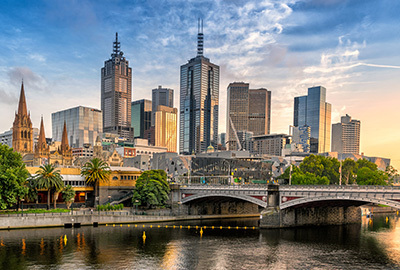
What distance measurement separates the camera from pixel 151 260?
6469cm

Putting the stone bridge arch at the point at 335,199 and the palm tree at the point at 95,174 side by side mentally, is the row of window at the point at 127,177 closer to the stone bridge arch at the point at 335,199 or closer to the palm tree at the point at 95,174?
the palm tree at the point at 95,174

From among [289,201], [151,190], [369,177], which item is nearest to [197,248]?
Result: [289,201]

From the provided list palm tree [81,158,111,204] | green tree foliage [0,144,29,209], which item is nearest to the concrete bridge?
palm tree [81,158,111,204]

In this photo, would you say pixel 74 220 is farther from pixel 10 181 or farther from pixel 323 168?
pixel 323 168

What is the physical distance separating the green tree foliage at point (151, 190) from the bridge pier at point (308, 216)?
94.1ft

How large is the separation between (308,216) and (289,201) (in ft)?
43.4

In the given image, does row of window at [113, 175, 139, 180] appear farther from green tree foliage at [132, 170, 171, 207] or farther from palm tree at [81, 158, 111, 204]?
green tree foliage at [132, 170, 171, 207]

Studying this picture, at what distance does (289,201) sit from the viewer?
93.6 meters

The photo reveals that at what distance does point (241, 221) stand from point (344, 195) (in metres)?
35.4

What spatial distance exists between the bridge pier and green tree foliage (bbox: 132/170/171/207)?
28695 millimetres

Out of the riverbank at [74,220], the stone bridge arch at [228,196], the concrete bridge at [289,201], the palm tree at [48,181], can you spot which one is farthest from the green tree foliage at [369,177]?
the palm tree at [48,181]

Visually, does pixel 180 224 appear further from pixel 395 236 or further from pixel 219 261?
pixel 395 236

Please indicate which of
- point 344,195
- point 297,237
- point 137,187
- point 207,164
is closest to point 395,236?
point 344,195

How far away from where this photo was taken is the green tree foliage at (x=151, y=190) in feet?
357
